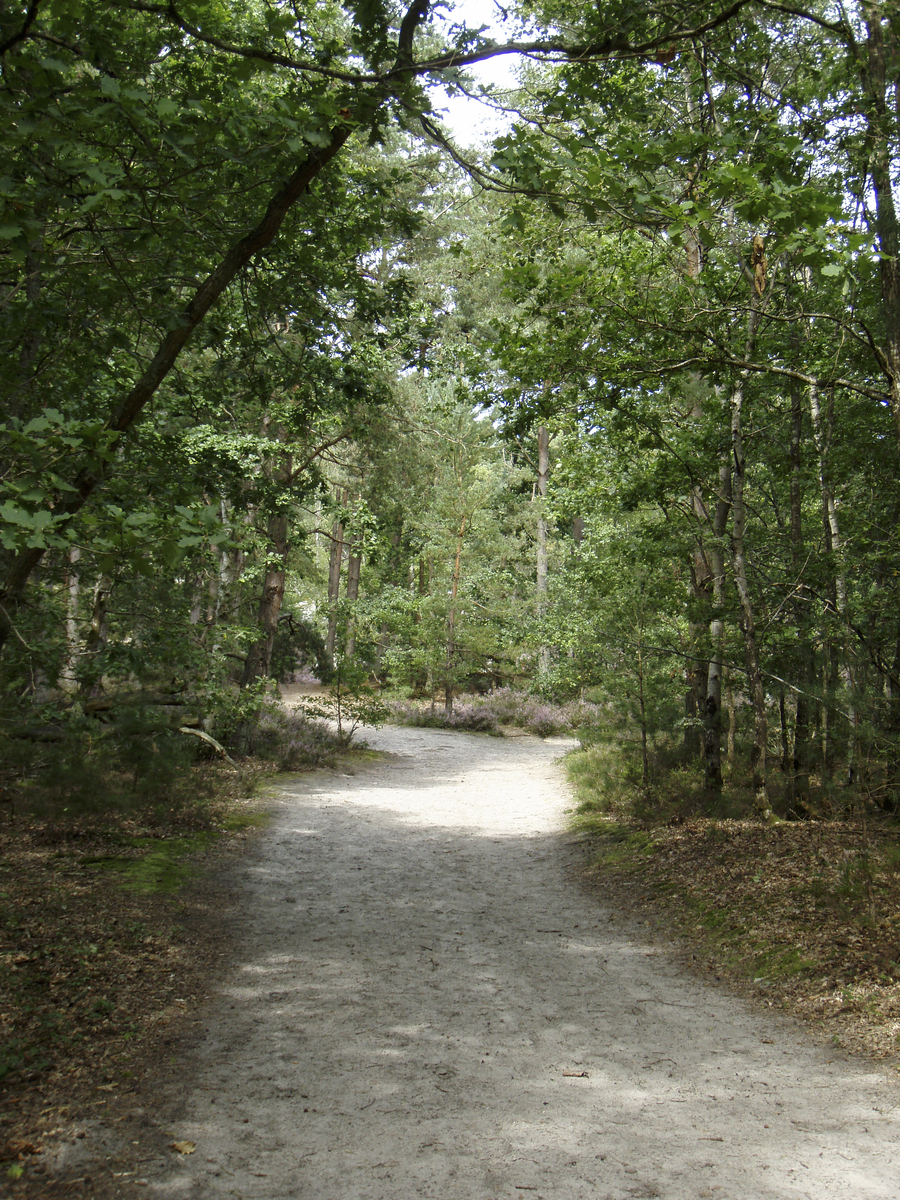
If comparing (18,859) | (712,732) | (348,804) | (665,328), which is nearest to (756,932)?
(712,732)

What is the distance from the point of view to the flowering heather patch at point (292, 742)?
1509cm

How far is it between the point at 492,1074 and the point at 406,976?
4.93 ft

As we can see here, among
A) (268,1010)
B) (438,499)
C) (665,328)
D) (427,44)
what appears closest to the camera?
(268,1010)

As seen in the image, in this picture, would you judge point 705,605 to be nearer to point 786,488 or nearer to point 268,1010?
point 786,488

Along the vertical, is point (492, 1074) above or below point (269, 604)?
below

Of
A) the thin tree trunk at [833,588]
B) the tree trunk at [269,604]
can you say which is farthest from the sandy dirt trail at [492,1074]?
the tree trunk at [269,604]

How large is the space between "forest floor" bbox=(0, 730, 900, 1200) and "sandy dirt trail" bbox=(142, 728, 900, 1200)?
0.02 metres

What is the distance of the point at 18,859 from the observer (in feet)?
22.9

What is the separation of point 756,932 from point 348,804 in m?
7.47

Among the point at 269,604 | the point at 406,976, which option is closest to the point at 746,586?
the point at 406,976

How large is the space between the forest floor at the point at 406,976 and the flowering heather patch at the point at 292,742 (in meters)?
5.28

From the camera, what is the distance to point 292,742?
15828 mm

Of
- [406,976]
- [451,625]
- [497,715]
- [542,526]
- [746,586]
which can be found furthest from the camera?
[542,526]

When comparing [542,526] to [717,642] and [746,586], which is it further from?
[746,586]
